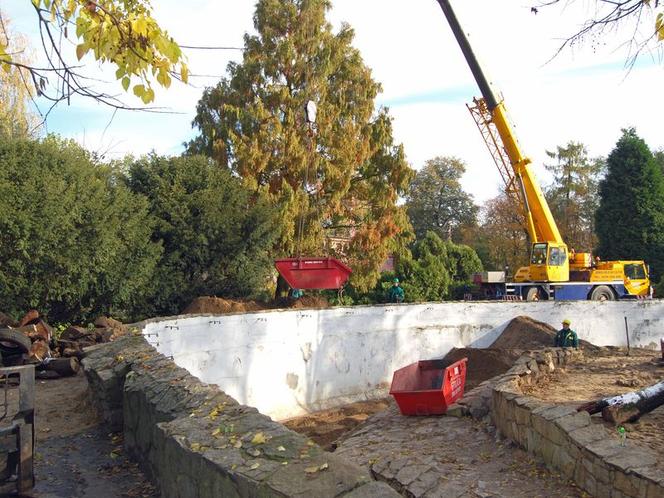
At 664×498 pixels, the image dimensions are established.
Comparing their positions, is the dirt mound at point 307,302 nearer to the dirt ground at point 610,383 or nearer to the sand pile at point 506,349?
the sand pile at point 506,349

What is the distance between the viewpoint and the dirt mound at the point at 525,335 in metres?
18.3

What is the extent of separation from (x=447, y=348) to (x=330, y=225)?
965 cm

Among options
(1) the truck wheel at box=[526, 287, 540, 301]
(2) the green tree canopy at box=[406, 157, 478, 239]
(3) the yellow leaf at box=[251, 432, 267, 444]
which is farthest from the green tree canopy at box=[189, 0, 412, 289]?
(2) the green tree canopy at box=[406, 157, 478, 239]

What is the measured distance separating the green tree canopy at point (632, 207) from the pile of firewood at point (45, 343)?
30.2 m

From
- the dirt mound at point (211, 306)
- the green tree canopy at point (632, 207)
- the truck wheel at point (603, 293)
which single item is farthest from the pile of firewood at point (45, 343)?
the green tree canopy at point (632, 207)

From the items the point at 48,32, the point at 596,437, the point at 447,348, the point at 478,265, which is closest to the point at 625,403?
the point at 596,437

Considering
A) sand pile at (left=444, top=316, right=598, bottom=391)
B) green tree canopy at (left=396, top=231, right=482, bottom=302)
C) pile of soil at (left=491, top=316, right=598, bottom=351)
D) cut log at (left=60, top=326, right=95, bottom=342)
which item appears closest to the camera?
cut log at (left=60, top=326, right=95, bottom=342)

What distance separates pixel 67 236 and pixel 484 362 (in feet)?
36.7

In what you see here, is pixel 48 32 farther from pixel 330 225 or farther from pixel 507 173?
pixel 507 173

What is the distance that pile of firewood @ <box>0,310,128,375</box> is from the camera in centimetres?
1051

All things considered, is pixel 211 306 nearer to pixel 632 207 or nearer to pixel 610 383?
pixel 610 383

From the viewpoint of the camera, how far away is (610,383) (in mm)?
12195

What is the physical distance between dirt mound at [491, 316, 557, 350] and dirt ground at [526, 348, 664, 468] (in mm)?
1766

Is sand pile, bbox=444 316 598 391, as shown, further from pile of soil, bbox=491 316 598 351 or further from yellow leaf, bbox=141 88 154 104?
yellow leaf, bbox=141 88 154 104
